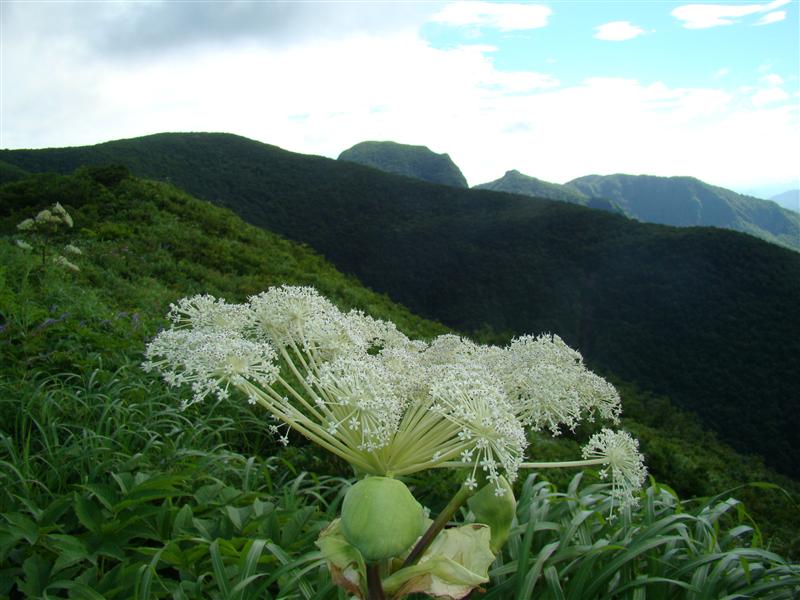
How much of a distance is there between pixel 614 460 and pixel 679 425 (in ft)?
45.0

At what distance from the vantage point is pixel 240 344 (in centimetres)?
171

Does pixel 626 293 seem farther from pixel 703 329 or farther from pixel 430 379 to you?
pixel 430 379

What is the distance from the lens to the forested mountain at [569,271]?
24.1 metres

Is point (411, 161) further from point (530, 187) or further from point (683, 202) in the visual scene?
point (683, 202)

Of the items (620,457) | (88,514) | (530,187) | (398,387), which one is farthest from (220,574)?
(530,187)

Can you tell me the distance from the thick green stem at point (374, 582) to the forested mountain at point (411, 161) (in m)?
103

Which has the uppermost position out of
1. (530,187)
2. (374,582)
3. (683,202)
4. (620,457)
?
(530,187)

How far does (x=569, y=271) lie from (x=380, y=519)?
3322cm

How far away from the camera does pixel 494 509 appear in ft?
5.30

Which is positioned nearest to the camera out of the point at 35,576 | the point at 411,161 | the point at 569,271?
the point at 35,576

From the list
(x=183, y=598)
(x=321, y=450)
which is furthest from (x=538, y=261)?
(x=183, y=598)

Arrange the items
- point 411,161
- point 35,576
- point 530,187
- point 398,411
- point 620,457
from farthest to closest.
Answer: point 530,187 < point 411,161 < point 35,576 < point 620,457 < point 398,411

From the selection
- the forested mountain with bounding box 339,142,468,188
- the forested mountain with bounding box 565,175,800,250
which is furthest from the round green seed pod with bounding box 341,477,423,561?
the forested mountain with bounding box 565,175,800,250

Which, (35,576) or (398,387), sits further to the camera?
(35,576)
